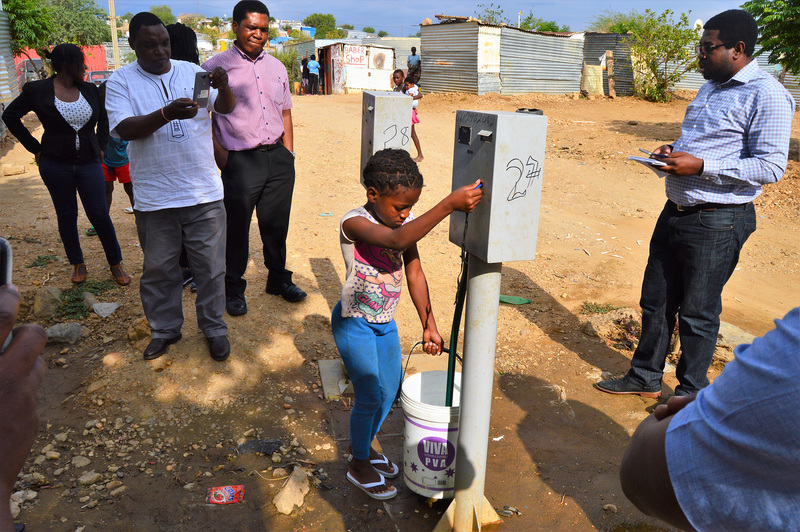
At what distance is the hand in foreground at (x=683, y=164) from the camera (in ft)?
9.73

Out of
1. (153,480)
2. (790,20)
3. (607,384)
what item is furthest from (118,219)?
(790,20)

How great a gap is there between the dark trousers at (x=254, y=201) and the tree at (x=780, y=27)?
27.4 ft

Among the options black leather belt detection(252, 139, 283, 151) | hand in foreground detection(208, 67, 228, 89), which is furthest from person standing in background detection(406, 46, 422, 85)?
hand in foreground detection(208, 67, 228, 89)

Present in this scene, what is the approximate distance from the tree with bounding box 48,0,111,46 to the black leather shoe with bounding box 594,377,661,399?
36.2 meters

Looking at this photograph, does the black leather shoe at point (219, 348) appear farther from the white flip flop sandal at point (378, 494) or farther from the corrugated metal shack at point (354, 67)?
the corrugated metal shack at point (354, 67)

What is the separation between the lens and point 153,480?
286 cm

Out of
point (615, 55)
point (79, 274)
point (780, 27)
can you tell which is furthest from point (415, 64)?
point (79, 274)

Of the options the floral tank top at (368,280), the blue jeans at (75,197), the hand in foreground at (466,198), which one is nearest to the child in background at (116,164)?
the blue jeans at (75,197)

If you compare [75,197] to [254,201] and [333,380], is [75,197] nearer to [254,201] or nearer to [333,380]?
[254,201]

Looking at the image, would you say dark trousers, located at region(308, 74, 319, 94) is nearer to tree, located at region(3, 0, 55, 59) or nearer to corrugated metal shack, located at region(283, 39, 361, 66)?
corrugated metal shack, located at region(283, 39, 361, 66)

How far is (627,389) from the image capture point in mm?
3697

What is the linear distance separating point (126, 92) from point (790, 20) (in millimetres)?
9979

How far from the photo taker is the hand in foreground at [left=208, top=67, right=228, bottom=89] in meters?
3.50

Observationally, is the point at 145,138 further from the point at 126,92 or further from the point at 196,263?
the point at 196,263
